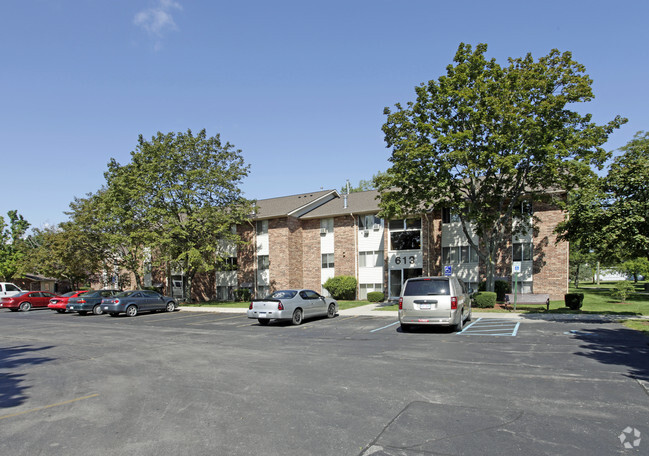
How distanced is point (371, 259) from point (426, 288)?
1852 centimetres

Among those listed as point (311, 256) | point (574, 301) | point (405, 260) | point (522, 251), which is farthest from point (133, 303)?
point (522, 251)

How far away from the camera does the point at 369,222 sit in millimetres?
32188

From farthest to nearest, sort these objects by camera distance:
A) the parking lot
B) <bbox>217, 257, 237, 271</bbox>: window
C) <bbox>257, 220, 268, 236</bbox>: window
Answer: <bbox>257, 220, 268, 236</bbox>: window → <bbox>217, 257, 237, 271</bbox>: window → the parking lot

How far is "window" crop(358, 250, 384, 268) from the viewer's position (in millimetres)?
31547

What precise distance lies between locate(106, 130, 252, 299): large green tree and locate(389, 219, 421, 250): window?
11357 mm

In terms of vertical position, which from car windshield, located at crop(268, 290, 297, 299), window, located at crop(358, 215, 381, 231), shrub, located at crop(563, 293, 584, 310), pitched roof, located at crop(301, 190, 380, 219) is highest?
pitched roof, located at crop(301, 190, 380, 219)

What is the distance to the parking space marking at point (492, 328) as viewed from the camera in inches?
503

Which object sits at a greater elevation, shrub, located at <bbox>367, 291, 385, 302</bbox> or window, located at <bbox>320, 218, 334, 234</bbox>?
window, located at <bbox>320, 218, 334, 234</bbox>

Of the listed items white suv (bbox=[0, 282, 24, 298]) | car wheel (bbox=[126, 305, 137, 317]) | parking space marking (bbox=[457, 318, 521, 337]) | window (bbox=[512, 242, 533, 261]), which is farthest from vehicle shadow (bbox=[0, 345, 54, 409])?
window (bbox=[512, 242, 533, 261])

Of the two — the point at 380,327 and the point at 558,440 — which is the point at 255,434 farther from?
the point at 380,327

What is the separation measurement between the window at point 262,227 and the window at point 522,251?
18909 mm

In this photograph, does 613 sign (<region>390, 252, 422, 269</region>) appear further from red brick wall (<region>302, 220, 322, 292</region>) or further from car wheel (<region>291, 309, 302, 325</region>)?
car wheel (<region>291, 309, 302, 325</region>)

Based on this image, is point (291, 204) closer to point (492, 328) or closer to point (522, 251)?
point (522, 251)

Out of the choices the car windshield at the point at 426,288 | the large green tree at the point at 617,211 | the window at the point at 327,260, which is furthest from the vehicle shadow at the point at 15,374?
the window at the point at 327,260
